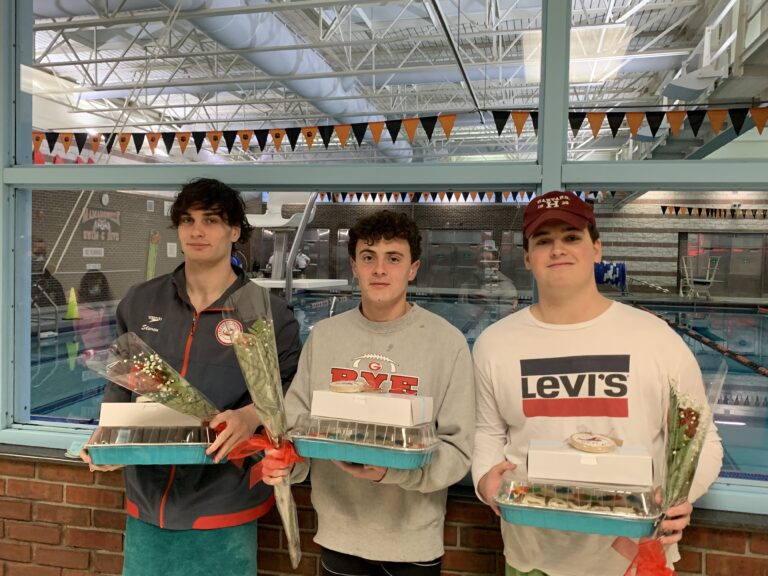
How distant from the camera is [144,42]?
9562 mm

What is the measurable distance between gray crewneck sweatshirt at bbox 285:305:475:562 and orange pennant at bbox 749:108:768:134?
173 centimetres

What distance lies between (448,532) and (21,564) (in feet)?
6.05

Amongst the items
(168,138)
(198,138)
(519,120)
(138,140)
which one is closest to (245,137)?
(198,138)

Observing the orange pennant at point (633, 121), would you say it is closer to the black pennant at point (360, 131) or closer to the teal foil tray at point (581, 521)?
the black pennant at point (360, 131)

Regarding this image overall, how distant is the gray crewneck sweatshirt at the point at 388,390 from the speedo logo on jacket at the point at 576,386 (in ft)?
0.53

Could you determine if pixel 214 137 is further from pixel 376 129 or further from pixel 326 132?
pixel 376 129

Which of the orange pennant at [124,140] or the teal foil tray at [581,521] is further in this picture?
the orange pennant at [124,140]

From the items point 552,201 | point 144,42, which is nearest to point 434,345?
point 552,201

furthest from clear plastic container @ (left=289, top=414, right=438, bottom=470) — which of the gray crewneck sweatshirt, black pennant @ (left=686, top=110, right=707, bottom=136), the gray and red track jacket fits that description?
black pennant @ (left=686, top=110, right=707, bottom=136)

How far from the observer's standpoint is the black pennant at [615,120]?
8.16ft

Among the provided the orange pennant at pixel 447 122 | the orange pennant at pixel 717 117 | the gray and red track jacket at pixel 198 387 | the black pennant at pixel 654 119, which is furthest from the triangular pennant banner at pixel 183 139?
the orange pennant at pixel 717 117

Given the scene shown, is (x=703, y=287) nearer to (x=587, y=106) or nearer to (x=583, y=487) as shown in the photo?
(x=587, y=106)

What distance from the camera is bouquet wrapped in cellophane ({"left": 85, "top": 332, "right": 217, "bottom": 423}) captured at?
1.34 meters

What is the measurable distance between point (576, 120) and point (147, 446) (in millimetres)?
1843
